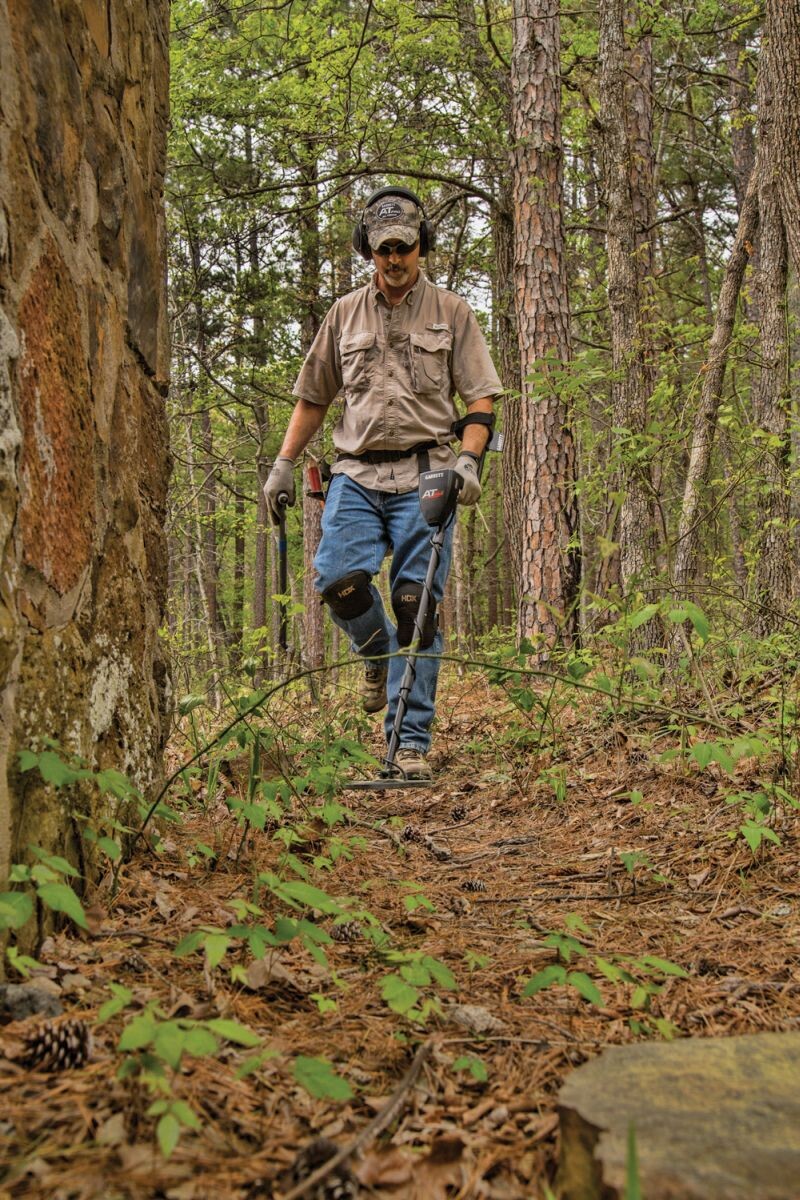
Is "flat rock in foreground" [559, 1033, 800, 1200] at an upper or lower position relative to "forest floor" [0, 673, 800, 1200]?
upper

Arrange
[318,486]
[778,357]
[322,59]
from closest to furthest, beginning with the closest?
1. [318,486]
2. [778,357]
3. [322,59]

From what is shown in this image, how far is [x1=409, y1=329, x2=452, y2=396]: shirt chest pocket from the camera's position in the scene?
4.61 metres

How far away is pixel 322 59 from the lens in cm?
883

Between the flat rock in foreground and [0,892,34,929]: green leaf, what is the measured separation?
2.91 feet

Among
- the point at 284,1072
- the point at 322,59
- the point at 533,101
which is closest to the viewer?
the point at 284,1072

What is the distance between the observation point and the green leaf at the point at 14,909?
1.42 meters

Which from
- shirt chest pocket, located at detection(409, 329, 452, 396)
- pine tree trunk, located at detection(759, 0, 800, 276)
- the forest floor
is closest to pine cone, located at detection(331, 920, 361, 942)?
the forest floor

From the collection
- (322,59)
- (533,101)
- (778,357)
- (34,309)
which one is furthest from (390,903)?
(322,59)

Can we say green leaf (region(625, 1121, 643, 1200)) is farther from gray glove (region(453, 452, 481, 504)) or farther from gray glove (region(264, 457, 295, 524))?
gray glove (region(264, 457, 295, 524))

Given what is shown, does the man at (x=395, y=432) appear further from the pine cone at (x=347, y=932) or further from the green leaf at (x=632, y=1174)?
the green leaf at (x=632, y=1174)

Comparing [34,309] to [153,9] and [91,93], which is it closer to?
[91,93]

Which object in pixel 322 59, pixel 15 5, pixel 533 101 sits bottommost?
pixel 15 5

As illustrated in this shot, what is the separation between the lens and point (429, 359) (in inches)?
183

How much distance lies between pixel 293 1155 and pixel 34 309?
164 cm
